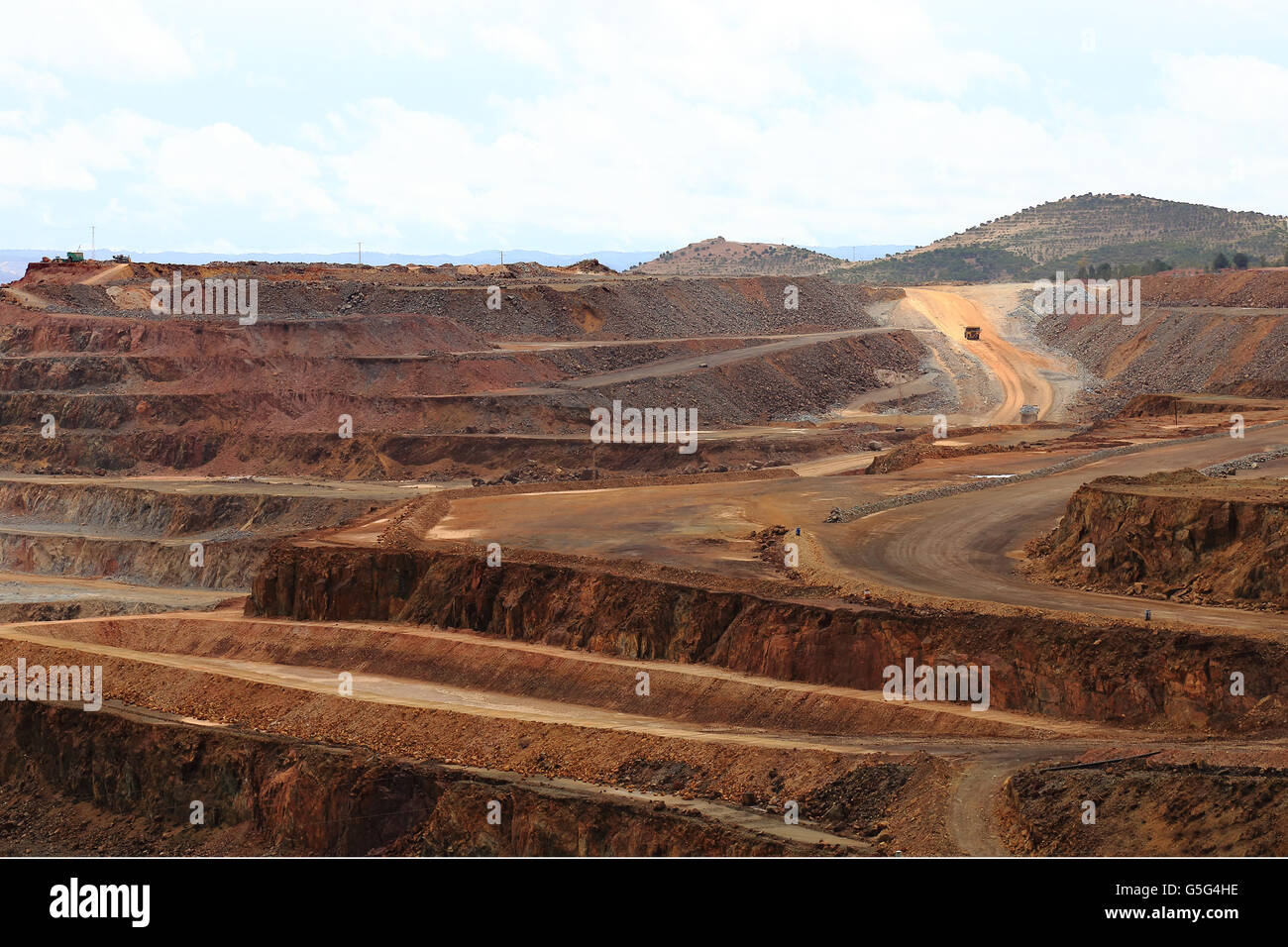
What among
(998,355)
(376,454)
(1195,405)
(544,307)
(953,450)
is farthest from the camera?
(998,355)

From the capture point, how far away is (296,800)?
116ft

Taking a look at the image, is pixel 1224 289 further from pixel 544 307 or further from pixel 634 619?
pixel 634 619

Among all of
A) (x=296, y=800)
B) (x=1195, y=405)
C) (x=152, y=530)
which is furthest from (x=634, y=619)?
(x=1195, y=405)

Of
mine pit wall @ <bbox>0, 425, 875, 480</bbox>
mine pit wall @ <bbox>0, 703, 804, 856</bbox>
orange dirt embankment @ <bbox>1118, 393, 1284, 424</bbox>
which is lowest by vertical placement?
mine pit wall @ <bbox>0, 703, 804, 856</bbox>

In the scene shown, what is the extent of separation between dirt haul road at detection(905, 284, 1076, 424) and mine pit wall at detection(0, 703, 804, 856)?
57984 mm

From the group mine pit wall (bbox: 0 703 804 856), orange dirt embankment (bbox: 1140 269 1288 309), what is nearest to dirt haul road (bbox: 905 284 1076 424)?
orange dirt embankment (bbox: 1140 269 1288 309)

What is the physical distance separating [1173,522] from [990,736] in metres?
10.8

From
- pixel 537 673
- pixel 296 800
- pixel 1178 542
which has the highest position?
pixel 1178 542

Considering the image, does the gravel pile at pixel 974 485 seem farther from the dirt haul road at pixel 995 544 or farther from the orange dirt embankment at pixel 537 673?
the orange dirt embankment at pixel 537 673

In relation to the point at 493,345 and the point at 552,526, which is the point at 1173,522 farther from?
the point at 493,345

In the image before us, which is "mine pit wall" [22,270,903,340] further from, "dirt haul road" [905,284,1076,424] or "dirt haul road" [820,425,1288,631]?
"dirt haul road" [820,425,1288,631]

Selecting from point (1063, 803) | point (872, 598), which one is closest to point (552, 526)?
point (872, 598)

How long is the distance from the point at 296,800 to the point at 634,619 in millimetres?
10536

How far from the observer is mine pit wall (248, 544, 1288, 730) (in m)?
32.2
